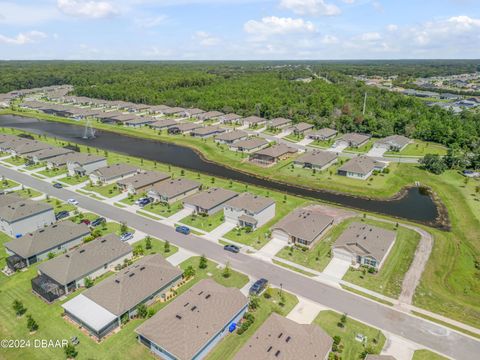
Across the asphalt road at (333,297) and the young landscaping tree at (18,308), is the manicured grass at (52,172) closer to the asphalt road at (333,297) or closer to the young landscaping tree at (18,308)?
the asphalt road at (333,297)

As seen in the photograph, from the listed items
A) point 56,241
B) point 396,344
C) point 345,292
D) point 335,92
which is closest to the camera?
point 396,344

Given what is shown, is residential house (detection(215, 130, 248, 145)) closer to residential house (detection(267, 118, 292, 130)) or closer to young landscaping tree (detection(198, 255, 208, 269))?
residential house (detection(267, 118, 292, 130))

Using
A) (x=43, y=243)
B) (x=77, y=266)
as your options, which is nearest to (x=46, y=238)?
(x=43, y=243)

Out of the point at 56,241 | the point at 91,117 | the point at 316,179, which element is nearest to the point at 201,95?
the point at 91,117

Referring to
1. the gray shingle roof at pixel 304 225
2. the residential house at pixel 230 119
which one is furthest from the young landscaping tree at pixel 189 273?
the residential house at pixel 230 119

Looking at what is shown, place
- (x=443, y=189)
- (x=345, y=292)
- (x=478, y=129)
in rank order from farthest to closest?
(x=478, y=129) < (x=443, y=189) < (x=345, y=292)

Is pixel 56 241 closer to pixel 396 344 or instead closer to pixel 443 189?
pixel 396 344

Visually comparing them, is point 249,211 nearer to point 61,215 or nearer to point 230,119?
point 61,215
